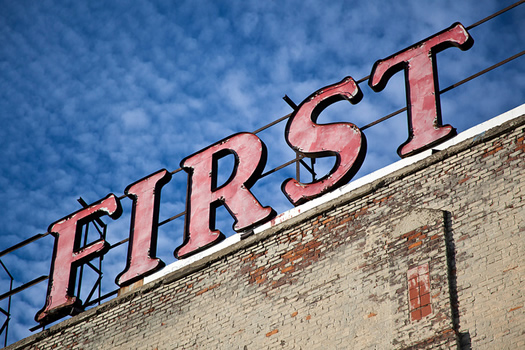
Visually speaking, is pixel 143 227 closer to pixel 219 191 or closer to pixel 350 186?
pixel 219 191

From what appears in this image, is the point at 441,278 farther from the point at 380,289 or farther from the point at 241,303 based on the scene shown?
the point at 241,303

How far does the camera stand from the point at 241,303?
13.6m

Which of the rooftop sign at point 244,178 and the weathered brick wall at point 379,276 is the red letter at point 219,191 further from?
the weathered brick wall at point 379,276

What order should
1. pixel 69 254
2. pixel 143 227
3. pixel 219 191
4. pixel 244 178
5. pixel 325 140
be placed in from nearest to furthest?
pixel 325 140
pixel 244 178
pixel 219 191
pixel 143 227
pixel 69 254

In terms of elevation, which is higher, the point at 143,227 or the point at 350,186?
the point at 143,227

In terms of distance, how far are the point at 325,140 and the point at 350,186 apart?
1.48m

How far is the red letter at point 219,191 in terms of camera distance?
1502 centimetres

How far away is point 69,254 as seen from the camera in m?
17.1

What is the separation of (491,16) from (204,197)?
18.7 feet

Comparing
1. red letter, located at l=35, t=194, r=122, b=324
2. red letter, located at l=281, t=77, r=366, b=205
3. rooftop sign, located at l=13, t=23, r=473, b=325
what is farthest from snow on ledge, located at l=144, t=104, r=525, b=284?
red letter, located at l=35, t=194, r=122, b=324

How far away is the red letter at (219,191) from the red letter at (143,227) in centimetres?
66

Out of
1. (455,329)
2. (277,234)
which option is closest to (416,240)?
(455,329)

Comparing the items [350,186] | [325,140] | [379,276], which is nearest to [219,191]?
[325,140]

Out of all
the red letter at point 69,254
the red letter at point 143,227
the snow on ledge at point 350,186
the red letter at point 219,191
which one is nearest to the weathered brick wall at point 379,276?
the snow on ledge at point 350,186
